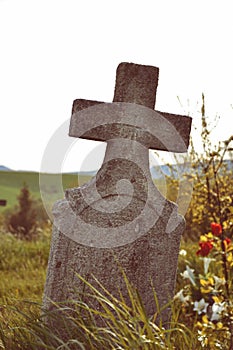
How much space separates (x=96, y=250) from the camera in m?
3.41

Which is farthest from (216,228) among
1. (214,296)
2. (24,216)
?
(24,216)

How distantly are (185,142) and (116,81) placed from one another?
0.56 meters

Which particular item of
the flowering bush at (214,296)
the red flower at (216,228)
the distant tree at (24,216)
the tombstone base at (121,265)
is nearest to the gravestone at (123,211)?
the tombstone base at (121,265)

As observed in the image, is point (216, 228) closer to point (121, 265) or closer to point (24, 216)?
point (121, 265)

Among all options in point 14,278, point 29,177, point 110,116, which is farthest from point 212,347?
point 29,177

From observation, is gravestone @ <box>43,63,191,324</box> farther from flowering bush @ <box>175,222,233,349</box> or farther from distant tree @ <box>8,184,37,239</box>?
distant tree @ <box>8,184,37,239</box>

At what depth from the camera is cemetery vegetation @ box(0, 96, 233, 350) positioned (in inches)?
107

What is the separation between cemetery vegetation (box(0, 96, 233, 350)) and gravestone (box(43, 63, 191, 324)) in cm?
12

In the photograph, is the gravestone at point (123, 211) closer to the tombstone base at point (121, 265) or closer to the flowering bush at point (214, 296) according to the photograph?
the tombstone base at point (121, 265)

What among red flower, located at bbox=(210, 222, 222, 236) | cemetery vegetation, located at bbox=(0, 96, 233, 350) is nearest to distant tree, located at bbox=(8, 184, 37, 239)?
cemetery vegetation, located at bbox=(0, 96, 233, 350)

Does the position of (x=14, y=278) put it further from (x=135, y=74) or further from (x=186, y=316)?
(x=135, y=74)

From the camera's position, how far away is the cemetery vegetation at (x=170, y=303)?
2.71 meters

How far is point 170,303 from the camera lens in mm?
2879

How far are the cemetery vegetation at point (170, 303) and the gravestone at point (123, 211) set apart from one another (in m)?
0.12
